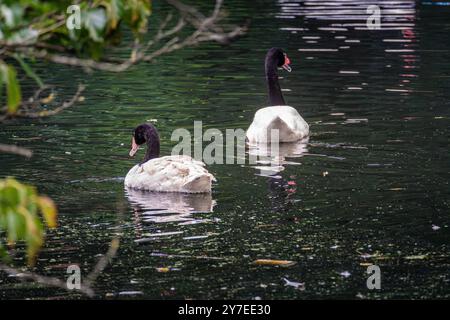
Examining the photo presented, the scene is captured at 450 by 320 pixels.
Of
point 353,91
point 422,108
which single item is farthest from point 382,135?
point 353,91

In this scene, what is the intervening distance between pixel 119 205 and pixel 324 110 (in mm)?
7277

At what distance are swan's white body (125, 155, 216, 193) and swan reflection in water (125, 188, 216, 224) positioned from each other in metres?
0.08

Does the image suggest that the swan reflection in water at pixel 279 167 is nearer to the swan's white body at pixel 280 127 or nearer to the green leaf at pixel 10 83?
the swan's white body at pixel 280 127

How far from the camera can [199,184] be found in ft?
43.1

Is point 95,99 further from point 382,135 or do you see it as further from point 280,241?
point 280,241

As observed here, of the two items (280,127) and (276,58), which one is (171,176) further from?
(276,58)

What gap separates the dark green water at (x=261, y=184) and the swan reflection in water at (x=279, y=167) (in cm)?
5

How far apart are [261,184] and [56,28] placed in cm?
804

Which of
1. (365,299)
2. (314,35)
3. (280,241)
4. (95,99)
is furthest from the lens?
(314,35)

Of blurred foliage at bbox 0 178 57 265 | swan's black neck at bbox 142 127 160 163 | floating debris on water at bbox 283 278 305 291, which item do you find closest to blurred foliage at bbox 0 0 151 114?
blurred foliage at bbox 0 178 57 265

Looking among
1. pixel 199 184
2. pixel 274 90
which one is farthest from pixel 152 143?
pixel 274 90

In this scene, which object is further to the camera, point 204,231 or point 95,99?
point 95,99

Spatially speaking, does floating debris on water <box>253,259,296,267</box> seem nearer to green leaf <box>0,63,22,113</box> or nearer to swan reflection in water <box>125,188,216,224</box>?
swan reflection in water <box>125,188,216,224</box>
